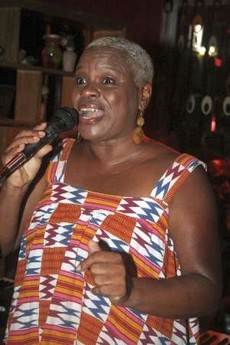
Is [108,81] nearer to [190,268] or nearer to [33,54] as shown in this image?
[190,268]

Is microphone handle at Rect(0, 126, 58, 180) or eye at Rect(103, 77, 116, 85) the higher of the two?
eye at Rect(103, 77, 116, 85)

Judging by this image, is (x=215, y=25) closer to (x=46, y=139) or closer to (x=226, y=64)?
(x=226, y=64)

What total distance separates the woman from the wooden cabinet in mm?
1889

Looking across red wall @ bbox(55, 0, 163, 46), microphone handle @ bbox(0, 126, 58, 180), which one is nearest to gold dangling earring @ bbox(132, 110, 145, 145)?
microphone handle @ bbox(0, 126, 58, 180)

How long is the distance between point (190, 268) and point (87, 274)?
9.3 inches

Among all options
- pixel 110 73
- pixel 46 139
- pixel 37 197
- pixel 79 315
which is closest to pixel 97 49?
pixel 110 73

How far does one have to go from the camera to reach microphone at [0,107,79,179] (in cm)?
116

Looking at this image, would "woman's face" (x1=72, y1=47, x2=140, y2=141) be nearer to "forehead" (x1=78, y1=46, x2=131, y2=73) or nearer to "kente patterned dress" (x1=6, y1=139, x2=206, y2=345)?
"forehead" (x1=78, y1=46, x2=131, y2=73)

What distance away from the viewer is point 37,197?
1.39 metres

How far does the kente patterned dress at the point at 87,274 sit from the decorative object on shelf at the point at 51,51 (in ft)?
7.62

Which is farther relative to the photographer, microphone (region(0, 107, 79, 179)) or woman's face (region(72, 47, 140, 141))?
woman's face (region(72, 47, 140, 141))

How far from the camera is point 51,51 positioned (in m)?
3.38

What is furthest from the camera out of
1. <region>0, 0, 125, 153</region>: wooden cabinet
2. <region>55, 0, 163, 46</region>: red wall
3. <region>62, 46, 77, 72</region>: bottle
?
<region>55, 0, 163, 46</region>: red wall

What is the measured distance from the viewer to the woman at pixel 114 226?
3.70 ft
